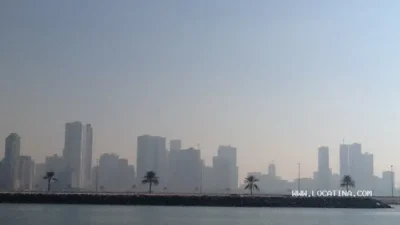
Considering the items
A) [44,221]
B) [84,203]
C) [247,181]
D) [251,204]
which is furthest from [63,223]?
[247,181]

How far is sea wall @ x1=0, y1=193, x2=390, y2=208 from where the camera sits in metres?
144

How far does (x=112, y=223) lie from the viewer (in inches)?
3164

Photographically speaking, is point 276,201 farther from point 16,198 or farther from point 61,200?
point 16,198

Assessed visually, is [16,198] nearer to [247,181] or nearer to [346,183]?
[247,181]

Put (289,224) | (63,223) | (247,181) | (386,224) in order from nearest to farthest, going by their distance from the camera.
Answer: (63,223) → (289,224) → (386,224) → (247,181)

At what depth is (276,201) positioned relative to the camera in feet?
498

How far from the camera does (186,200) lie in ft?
491

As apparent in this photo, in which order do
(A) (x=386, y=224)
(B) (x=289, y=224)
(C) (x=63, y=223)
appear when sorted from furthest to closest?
1. (A) (x=386, y=224)
2. (B) (x=289, y=224)
3. (C) (x=63, y=223)

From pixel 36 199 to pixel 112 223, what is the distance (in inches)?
2720

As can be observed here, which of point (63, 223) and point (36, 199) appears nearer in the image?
point (63, 223)

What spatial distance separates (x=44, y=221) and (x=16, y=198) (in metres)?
68.1

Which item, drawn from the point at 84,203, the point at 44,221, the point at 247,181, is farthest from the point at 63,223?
the point at 247,181

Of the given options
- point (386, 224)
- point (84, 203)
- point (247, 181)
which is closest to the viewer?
point (386, 224)

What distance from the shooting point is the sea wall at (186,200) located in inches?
5684
